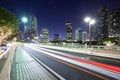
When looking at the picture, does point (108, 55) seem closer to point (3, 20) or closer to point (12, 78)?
point (12, 78)

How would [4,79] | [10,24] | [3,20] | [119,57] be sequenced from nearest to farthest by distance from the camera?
[4,79] < [119,57] < [3,20] < [10,24]

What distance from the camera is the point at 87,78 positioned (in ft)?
39.7

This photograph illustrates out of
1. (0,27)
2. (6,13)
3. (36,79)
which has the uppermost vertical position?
(6,13)

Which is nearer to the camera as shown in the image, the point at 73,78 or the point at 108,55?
the point at 73,78

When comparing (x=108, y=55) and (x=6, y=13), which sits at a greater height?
(x=6, y=13)

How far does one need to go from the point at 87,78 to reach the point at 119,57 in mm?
14790

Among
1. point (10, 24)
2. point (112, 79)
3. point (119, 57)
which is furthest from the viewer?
point (10, 24)

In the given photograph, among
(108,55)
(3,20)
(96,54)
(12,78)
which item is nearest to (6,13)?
(3,20)

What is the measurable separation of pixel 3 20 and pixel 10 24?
186 inches

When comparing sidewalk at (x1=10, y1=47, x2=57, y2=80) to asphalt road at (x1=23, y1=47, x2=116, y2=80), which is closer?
asphalt road at (x1=23, y1=47, x2=116, y2=80)

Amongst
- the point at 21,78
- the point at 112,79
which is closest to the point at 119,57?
the point at 112,79

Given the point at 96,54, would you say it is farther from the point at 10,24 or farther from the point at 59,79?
the point at 10,24

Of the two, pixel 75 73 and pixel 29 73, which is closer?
pixel 75 73

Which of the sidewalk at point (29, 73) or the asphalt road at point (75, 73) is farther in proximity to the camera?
the sidewalk at point (29, 73)
